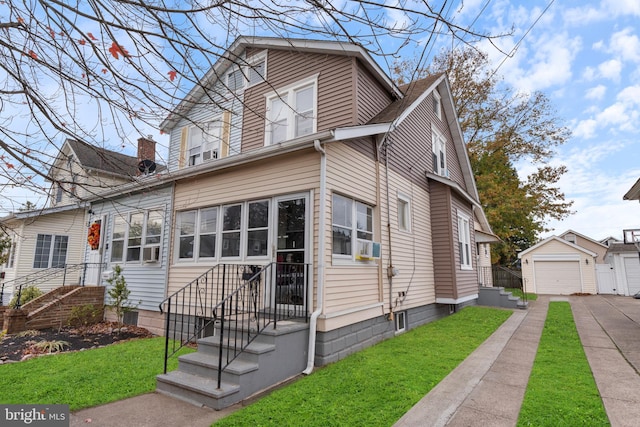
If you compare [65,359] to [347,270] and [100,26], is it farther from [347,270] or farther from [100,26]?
[100,26]

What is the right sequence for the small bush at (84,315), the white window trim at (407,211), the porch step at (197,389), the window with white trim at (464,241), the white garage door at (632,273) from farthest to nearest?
the white garage door at (632,273)
the window with white trim at (464,241)
the small bush at (84,315)
the white window trim at (407,211)
the porch step at (197,389)

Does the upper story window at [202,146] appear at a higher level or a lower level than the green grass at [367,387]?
higher

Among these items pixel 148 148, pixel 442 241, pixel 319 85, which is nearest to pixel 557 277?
pixel 442 241

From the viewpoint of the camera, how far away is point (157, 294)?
8.42 meters

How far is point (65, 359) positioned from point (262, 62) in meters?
8.13

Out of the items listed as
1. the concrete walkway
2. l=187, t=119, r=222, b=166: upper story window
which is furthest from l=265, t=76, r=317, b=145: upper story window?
the concrete walkway

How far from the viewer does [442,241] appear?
A: 9805 millimetres

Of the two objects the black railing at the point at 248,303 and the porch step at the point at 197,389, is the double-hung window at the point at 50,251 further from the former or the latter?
the porch step at the point at 197,389

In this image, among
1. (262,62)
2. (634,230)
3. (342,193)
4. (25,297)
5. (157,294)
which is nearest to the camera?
(342,193)

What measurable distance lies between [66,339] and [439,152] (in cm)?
1192

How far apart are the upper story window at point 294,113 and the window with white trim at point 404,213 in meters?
2.89

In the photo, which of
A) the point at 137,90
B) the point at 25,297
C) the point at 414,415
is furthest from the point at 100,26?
the point at 25,297

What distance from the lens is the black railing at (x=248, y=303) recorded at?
482cm

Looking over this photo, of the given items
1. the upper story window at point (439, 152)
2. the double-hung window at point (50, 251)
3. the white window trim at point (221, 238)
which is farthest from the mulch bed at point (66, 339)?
the upper story window at point (439, 152)
